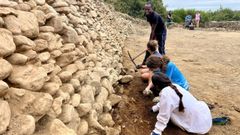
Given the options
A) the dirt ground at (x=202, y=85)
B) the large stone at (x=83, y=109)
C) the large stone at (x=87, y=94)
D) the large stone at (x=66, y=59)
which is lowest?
the dirt ground at (x=202, y=85)

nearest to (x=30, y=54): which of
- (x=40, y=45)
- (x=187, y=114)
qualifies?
(x=40, y=45)

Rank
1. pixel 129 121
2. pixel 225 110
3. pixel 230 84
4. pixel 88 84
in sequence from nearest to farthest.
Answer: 1. pixel 88 84
2. pixel 129 121
3. pixel 225 110
4. pixel 230 84

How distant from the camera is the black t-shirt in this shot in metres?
6.86

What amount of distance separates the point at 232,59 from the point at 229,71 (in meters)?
1.60

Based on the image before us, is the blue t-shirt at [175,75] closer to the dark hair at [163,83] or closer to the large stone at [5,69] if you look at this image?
the dark hair at [163,83]

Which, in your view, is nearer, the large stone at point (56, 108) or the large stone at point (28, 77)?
the large stone at point (28, 77)

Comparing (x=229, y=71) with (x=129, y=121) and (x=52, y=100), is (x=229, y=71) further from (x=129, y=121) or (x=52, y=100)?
(x=52, y=100)

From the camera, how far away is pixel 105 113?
4.05 metres

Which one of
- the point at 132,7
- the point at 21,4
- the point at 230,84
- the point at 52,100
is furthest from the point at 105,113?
the point at 132,7

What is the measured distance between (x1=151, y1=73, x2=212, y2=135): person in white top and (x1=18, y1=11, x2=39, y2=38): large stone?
5.15 ft

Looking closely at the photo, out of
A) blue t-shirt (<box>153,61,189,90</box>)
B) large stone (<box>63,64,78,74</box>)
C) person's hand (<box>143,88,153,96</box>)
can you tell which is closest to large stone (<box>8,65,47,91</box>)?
large stone (<box>63,64,78,74</box>)

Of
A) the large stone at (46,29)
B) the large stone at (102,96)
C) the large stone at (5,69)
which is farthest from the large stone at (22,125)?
the large stone at (102,96)

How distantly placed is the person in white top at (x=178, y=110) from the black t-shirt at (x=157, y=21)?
9.39 feet

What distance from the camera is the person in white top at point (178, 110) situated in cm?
395
